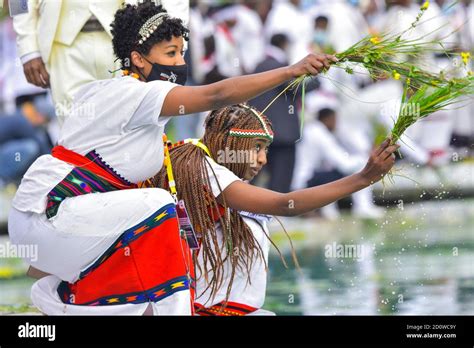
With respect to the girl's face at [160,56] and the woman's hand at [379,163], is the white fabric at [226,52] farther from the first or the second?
the woman's hand at [379,163]

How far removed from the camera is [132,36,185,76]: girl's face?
5973mm

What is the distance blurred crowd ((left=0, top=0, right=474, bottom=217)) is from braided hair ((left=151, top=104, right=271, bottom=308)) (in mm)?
4038

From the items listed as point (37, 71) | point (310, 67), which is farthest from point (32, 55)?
point (310, 67)

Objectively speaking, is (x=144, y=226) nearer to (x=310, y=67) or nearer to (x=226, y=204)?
(x=226, y=204)

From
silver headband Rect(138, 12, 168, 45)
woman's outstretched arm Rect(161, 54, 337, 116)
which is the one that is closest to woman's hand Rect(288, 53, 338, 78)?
woman's outstretched arm Rect(161, 54, 337, 116)

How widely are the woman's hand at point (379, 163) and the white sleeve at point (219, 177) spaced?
67 centimetres

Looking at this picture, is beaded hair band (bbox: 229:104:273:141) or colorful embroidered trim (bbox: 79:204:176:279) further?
beaded hair band (bbox: 229:104:273:141)

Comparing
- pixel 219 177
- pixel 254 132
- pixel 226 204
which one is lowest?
pixel 226 204

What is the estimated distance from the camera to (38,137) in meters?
10.7

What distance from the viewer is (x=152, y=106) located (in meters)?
5.56

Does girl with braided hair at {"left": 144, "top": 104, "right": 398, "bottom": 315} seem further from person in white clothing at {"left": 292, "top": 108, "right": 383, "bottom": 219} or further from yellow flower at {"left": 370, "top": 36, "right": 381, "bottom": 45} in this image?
person in white clothing at {"left": 292, "top": 108, "right": 383, "bottom": 219}

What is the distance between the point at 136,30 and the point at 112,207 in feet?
2.80

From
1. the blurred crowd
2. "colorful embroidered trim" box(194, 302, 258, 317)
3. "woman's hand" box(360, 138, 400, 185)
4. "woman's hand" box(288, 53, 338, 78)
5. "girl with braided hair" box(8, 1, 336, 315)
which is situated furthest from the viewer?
the blurred crowd

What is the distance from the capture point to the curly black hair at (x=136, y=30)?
235 inches
